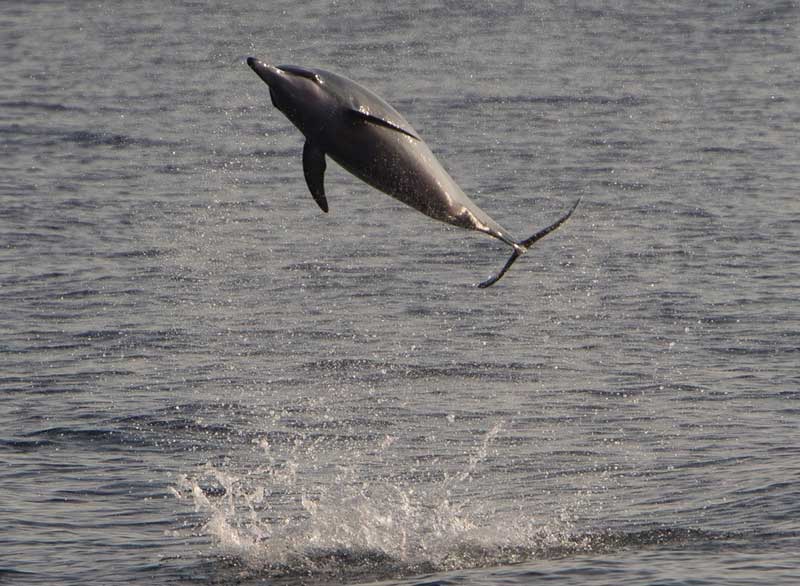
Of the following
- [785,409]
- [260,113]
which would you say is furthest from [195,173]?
[785,409]

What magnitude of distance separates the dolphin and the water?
344 centimetres

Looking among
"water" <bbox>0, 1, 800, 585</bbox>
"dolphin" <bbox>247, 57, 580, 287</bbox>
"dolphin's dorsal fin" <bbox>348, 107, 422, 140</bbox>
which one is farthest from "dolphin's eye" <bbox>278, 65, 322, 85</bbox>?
"water" <bbox>0, 1, 800, 585</bbox>

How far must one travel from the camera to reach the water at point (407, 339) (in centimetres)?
1352

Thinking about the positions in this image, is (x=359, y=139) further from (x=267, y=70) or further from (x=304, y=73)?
(x=267, y=70)

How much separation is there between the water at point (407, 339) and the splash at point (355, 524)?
35 mm

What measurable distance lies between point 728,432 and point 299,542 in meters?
4.88

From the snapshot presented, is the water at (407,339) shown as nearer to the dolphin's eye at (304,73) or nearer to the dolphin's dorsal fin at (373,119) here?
the dolphin's dorsal fin at (373,119)

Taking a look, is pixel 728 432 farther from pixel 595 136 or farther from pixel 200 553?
pixel 595 136

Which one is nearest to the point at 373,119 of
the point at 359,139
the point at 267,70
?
the point at 359,139

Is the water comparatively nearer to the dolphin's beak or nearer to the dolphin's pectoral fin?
the dolphin's pectoral fin

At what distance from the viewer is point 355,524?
13641 millimetres

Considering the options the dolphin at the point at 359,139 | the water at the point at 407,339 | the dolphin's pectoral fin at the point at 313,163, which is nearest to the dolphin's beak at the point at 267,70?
the dolphin at the point at 359,139

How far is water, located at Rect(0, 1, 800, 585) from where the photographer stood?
13.5 meters

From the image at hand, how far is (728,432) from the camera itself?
1625 centimetres
